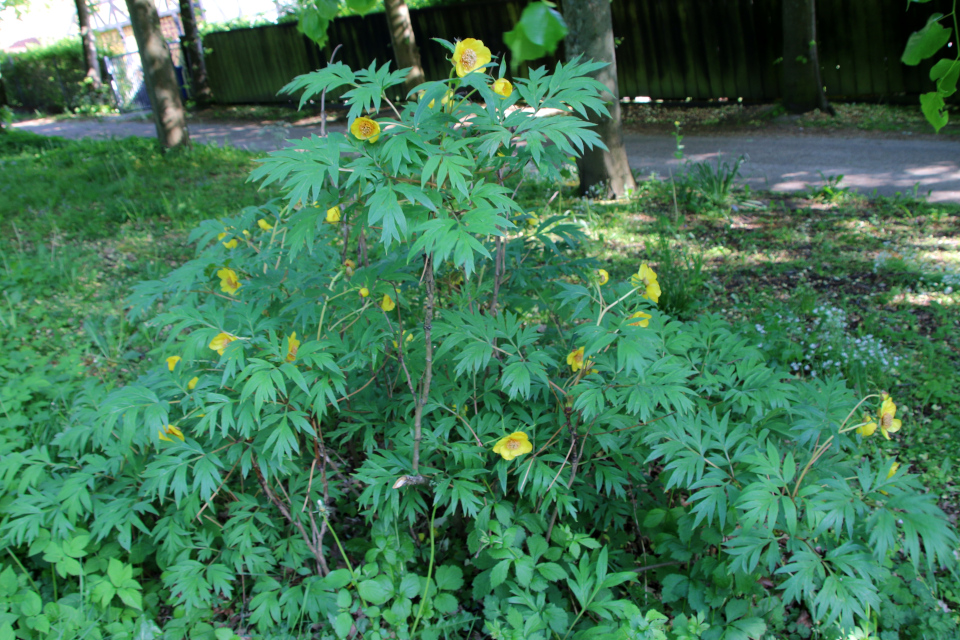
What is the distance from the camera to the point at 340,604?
5.85 ft

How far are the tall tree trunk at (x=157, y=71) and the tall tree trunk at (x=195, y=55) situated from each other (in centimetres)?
767

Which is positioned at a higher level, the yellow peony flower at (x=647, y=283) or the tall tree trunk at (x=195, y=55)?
the tall tree trunk at (x=195, y=55)

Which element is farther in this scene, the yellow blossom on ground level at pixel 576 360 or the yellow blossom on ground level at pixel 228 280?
the yellow blossom on ground level at pixel 228 280

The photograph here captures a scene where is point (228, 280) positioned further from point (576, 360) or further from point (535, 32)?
point (535, 32)

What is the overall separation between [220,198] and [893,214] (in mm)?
5845

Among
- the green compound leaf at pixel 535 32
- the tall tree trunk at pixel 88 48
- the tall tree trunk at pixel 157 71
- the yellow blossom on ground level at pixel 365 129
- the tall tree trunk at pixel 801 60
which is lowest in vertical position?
the yellow blossom on ground level at pixel 365 129

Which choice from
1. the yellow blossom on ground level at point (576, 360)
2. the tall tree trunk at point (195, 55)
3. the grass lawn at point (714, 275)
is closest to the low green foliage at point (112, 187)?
the grass lawn at point (714, 275)

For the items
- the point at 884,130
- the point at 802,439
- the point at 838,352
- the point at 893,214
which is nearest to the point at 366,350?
the point at 802,439

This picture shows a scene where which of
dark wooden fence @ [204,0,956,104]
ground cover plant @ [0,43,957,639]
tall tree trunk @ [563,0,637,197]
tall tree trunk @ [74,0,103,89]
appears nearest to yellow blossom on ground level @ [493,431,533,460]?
ground cover plant @ [0,43,957,639]

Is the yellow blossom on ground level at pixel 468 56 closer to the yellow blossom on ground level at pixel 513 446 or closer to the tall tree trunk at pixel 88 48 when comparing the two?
the yellow blossom on ground level at pixel 513 446

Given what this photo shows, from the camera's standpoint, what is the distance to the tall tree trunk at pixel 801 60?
759 centimetres

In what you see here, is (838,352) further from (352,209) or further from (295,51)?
(295,51)

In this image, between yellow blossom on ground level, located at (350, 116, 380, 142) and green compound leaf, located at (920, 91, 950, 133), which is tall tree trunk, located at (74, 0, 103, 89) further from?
green compound leaf, located at (920, 91, 950, 133)

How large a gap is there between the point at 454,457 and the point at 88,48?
70.0 feet
